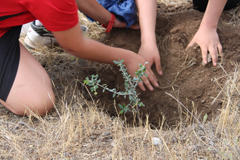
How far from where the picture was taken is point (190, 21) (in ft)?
7.69

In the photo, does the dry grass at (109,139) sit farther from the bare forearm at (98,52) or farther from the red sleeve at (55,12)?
the red sleeve at (55,12)

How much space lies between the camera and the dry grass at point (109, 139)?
4.33 feet

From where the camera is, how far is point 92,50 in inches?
64.4

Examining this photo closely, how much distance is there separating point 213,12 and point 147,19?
0.64 metres

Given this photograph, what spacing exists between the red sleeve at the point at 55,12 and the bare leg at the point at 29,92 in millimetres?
626

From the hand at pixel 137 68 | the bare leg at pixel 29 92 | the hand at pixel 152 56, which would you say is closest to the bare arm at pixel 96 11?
the hand at pixel 152 56

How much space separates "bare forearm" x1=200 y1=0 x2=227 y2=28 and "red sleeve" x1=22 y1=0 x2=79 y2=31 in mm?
1313

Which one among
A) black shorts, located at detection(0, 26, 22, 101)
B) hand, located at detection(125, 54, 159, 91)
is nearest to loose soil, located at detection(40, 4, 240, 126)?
hand, located at detection(125, 54, 159, 91)

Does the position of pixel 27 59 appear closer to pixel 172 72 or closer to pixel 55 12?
pixel 55 12

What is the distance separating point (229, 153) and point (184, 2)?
7.72 feet

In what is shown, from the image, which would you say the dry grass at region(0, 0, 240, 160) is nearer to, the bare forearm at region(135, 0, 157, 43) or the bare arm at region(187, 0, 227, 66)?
the bare arm at region(187, 0, 227, 66)

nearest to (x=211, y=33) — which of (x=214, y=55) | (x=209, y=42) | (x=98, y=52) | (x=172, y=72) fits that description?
(x=209, y=42)

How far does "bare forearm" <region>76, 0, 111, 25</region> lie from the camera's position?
85.1 inches

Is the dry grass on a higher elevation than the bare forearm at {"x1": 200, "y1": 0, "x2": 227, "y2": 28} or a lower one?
lower
